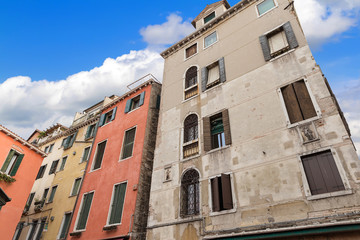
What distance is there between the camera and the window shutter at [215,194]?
9.20m

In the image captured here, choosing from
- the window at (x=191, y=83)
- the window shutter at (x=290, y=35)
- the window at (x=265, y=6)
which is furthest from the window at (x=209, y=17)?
the window shutter at (x=290, y=35)

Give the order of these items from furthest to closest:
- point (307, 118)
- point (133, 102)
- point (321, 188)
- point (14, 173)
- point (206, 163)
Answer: point (133, 102) < point (14, 173) < point (206, 163) < point (307, 118) < point (321, 188)

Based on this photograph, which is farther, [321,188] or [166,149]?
[166,149]

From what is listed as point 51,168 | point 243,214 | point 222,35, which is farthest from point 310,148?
point 51,168

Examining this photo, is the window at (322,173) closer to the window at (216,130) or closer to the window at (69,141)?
the window at (216,130)

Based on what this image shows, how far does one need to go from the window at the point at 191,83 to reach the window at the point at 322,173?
7209mm

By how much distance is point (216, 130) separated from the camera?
1148 cm

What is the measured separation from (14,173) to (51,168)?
6.30 metres

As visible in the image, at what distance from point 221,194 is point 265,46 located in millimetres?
7199

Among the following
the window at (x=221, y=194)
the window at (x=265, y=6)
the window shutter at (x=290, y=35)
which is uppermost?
the window at (x=265, y=6)

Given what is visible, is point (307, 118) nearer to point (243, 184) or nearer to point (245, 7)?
point (243, 184)

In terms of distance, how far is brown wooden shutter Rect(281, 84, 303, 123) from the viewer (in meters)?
8.91

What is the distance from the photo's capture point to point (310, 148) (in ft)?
26.2

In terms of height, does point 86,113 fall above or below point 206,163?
above
